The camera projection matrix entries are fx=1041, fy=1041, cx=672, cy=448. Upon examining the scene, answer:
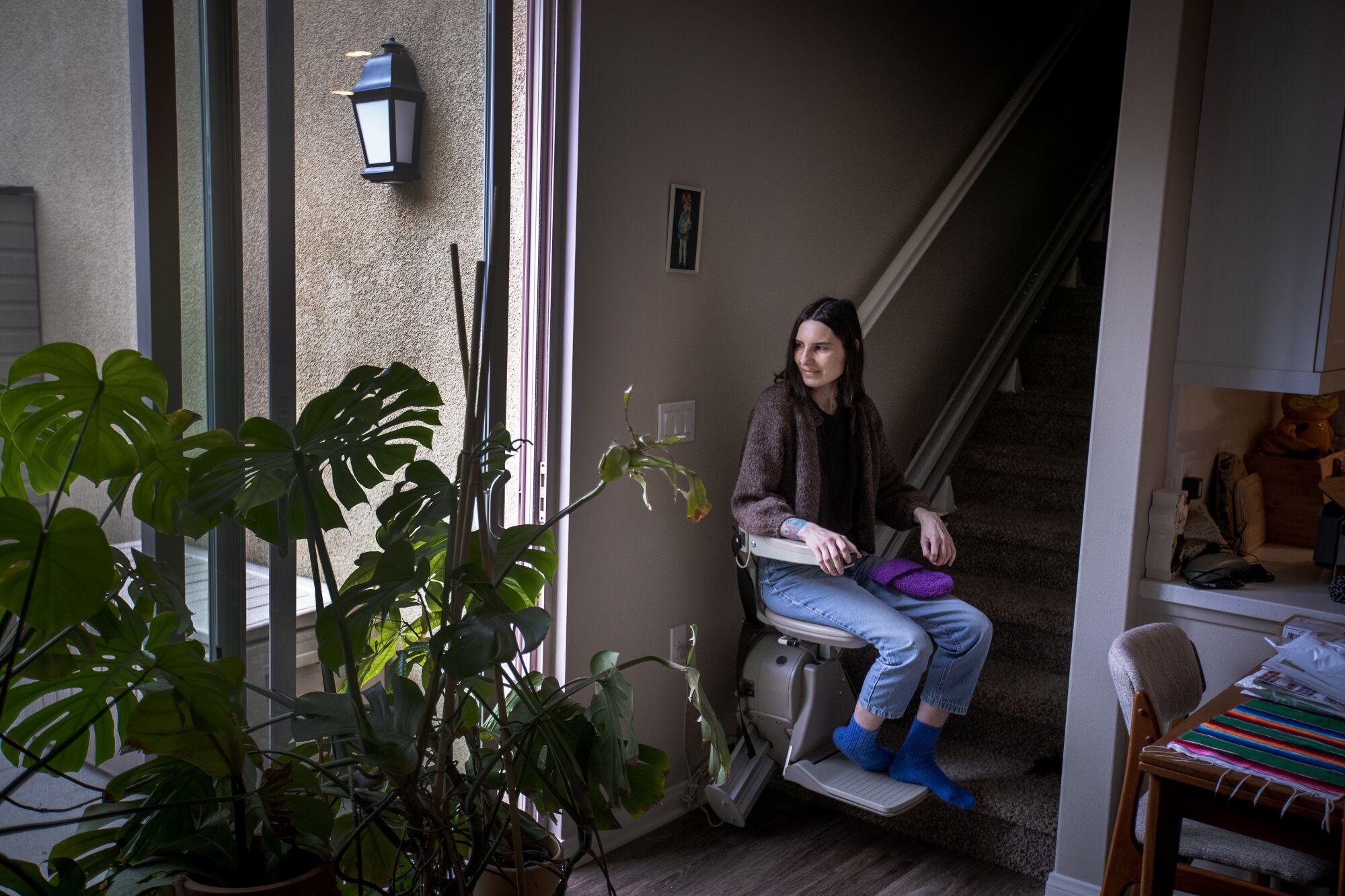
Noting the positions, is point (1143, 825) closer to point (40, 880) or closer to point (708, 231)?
point (708, 231)

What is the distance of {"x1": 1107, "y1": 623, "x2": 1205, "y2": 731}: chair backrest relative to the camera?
2.08 metres

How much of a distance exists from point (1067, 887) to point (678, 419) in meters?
1.54

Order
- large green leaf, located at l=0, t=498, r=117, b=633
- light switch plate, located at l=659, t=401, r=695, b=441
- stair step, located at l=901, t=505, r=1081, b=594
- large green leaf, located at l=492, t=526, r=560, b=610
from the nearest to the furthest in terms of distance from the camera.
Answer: large green leaf, located at l=0, t=498, r=117, b=633
large green leaf, located at l=492, t=526, r=560, b=610
light switch plate, located at l=659, t=401, r=695, b=441
stair step, located at l=901, t=505, r=1081, b=594

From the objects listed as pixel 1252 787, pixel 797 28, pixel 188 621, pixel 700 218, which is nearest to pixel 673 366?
pixel 700 218

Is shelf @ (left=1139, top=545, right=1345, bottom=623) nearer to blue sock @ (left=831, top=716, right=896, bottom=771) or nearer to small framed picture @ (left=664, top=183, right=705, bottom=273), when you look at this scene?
blue sock @ (left=831, top=716, right=896, bottom=771)

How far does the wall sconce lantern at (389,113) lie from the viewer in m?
2.18

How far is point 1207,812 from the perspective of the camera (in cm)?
175

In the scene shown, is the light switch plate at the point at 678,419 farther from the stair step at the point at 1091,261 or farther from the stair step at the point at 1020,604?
the stair step at the point at 1091,261

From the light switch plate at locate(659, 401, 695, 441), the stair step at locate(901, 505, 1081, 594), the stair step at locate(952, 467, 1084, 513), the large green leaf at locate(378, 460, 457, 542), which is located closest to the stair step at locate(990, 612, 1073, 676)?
the stair step at locate(901, 505, 1081, 594)

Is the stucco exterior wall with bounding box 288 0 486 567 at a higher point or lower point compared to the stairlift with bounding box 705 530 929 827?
higher

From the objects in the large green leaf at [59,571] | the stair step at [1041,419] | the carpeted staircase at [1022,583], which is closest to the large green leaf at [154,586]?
the large green leaf at [59,571]

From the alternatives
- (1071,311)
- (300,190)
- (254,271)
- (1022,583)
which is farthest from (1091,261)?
(254,271)

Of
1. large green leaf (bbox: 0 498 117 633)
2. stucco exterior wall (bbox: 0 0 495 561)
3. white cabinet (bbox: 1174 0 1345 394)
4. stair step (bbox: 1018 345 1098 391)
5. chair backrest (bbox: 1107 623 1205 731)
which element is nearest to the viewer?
large green leaf (bbox: 0 498 117 633)

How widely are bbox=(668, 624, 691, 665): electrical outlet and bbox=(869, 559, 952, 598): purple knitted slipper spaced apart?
568 millimetres
